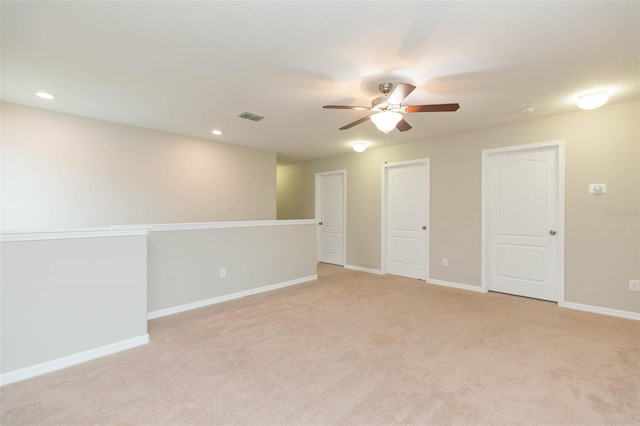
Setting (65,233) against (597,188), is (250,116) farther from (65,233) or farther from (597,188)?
(597,188)

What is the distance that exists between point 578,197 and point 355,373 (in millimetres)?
3521

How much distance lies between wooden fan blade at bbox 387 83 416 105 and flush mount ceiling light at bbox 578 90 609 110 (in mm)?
2033

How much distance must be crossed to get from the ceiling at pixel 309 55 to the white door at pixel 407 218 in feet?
5.29

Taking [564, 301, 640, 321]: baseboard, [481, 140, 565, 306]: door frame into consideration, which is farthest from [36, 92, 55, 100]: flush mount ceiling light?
[564, 301, 640, 321]: baseboard

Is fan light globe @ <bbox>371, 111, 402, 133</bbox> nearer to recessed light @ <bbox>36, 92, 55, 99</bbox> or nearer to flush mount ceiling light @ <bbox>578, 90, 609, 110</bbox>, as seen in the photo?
flush mount ceiling light @ <bbox>578, 90, 609, 110</bbox>

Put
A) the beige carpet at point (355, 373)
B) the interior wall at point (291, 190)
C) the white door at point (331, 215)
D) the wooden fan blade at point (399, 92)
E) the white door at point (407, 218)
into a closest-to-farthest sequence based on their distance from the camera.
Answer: the beige carpet at point (355, 373)
the wooden fan blade at point (399, 92)
the white door at point (407, 218)
the white door at point (331, 215)
the interior wall at point (291, 190)

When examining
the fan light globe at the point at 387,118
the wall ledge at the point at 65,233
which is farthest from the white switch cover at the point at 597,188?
the wall ledge at the point at 65,233

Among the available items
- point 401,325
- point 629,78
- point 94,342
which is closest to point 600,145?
point 629,78

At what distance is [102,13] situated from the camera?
181cm

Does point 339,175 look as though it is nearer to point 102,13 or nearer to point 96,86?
point 96,86

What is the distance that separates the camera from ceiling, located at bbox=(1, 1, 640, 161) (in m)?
1.79

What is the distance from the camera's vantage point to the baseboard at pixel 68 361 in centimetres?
200

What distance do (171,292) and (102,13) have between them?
2.67m

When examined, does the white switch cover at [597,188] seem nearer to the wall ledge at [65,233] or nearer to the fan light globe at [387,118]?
the fan light globe at [387,118]
